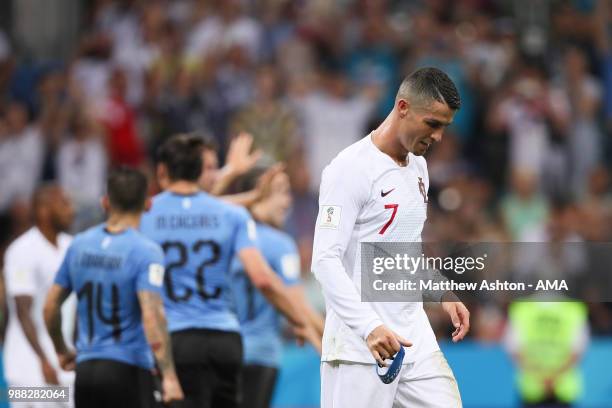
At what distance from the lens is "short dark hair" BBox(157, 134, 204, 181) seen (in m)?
8.70

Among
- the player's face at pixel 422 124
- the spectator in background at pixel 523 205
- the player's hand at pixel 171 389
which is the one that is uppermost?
the spectator in background at pixel 523 205

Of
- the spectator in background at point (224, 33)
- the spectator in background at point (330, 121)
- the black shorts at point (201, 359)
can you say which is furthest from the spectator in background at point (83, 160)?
the black shorts at point (201, 359)

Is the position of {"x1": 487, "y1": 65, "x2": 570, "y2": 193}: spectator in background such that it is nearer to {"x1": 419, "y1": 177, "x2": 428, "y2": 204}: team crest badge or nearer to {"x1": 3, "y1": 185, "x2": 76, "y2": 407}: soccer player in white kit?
{"x1": 3, "y1": 185, "x2": 76, "y2": 407}: soccer player in white kit

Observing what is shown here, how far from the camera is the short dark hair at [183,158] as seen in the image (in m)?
8.70

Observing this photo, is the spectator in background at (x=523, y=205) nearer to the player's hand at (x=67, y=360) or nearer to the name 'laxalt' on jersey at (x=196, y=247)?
the name 'laxalt' on jersey at (x=196, y=247)

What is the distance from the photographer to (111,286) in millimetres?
7887

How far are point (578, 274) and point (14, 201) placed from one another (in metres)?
7.44

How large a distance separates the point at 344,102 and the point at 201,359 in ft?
25.5

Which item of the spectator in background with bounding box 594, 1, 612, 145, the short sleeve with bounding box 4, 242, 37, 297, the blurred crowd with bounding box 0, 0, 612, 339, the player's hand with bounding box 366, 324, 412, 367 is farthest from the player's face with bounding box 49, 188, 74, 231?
the spectator in background with bounding box 594, 1, 612, 145

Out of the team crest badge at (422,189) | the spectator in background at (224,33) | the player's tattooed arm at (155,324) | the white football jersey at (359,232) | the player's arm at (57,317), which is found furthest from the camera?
the spectator in background at (224,33)

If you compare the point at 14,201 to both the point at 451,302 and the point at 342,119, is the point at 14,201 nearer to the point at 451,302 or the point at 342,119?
the point at 342,119

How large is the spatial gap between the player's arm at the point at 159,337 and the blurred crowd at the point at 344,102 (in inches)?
282

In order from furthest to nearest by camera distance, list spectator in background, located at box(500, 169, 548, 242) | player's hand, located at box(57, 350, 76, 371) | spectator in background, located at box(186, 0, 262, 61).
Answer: spectator in background, located at box(186, 0, 262, 61) < spectator in background, located at box(500, 169, 548, 242) < player's hand, located at box(57, 350, 76, 371)

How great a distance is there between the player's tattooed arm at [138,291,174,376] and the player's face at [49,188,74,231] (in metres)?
2.03
